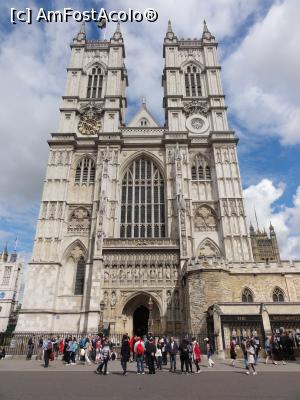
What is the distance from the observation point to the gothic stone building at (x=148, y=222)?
20172 mm

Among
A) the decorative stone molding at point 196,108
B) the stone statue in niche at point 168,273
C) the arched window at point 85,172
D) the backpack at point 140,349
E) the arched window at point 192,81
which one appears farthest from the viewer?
the arched window at point 192,81

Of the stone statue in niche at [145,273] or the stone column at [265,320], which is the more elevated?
the stone statue in niche at [145,273]

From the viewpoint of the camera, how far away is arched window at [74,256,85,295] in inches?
958

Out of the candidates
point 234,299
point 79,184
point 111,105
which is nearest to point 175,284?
point 234,299

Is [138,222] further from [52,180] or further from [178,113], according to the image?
[178,113]

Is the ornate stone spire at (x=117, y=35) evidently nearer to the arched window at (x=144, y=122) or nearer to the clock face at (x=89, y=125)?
the arched window at (x=144, y=122)

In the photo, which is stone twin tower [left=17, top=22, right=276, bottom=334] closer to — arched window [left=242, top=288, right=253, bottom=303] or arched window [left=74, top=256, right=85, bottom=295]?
arched window [left=74, top=256, right=85, bottom=295]

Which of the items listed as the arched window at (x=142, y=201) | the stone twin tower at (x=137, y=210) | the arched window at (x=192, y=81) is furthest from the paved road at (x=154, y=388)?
the arched window at (x=192, y=81)

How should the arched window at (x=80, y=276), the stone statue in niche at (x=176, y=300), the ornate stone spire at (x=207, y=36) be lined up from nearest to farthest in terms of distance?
the stone statue in niche at (x=176, y=300) < the arched window at (x=80, y=276) < the ornate stone spire at (x=207, y=36)

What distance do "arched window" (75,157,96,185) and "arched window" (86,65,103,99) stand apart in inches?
355

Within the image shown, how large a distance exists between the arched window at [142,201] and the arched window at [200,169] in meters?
3.42

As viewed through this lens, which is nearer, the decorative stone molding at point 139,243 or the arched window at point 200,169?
the decorative stone molding at point 139,243

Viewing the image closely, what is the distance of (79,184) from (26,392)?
23472 mm

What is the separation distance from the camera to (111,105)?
108 ft
